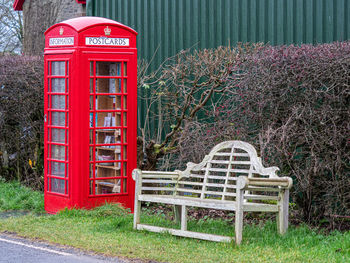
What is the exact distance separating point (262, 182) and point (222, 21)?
5.88 metres

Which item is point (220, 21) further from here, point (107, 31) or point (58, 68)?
point (58, 68)

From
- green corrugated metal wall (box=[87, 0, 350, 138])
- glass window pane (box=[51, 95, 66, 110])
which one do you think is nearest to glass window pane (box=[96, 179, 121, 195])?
glass window pane (box=[51, 95, 66, 110])

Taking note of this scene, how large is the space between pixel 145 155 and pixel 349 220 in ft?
13.1

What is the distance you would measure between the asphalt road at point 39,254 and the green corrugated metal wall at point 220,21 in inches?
234

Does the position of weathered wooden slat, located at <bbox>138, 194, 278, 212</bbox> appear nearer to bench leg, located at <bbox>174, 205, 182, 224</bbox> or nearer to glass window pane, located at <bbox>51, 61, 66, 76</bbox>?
bench leg, located at <bbox>174, 205, 182, 224</bbox>

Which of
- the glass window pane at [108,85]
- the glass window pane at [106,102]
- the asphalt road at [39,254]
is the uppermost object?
the glass window pane at [108,85]

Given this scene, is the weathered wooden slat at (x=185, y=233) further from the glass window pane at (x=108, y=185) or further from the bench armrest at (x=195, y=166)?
the glass window pane at (x=108, y=185)

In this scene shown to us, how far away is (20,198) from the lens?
11.4 metres

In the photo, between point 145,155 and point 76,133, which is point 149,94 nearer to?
point 145,155

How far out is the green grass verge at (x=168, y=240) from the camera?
7.05 meters

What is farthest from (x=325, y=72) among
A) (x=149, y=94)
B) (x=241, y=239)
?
(x=149, y=94)

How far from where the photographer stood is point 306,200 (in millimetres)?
8898

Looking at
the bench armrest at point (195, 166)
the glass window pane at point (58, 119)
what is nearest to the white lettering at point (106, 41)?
the glass window pane at point (58, 119)

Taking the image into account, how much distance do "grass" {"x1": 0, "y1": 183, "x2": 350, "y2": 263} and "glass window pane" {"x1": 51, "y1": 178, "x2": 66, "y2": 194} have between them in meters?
0.52
